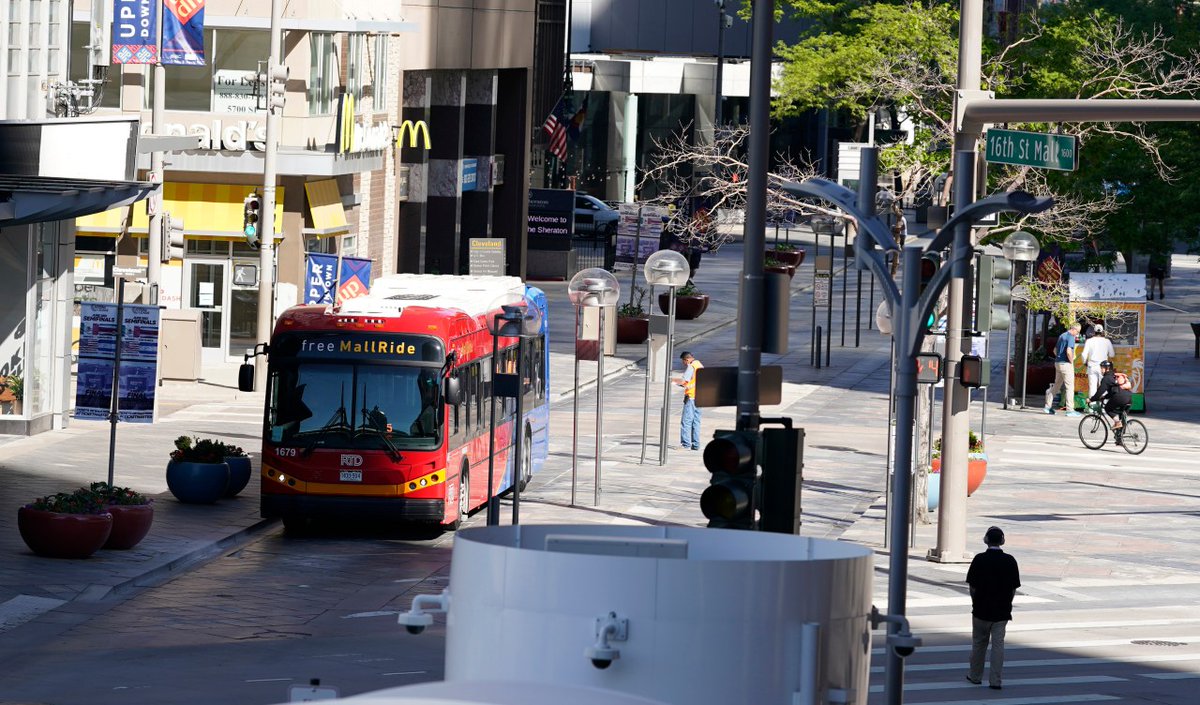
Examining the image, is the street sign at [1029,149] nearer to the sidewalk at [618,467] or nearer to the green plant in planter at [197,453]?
the sidewalk at [618,467]

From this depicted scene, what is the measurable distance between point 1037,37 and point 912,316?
2800cm

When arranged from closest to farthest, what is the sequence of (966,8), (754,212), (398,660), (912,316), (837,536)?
1. (912,316)
2. (754,212)
3. (398,660)
4. (966,8)
5. (837,536)

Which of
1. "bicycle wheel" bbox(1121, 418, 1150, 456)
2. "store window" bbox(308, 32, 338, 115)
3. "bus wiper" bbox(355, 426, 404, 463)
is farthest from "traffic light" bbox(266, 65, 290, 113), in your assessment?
"bicycle wheel" bbox(1121, 418, 1150, 456)

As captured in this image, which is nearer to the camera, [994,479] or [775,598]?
[775,598]

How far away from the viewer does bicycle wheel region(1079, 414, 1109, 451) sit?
36.2m

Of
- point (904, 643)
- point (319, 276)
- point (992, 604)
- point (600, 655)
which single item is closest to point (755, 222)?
point (992, 604)

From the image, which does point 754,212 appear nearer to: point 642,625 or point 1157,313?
point 642,625

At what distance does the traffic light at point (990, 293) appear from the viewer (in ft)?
73.6

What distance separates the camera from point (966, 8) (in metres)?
22.8

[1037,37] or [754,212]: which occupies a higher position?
[1037,37]

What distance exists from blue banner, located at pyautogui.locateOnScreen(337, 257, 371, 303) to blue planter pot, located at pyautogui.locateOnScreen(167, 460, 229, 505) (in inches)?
389

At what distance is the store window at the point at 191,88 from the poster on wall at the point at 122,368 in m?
17.4

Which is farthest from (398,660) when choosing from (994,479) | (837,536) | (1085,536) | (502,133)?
(502,133)

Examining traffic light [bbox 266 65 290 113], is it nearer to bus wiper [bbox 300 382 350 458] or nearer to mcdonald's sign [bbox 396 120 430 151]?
mcdonald's sign [bbox 396 120 430 151]
